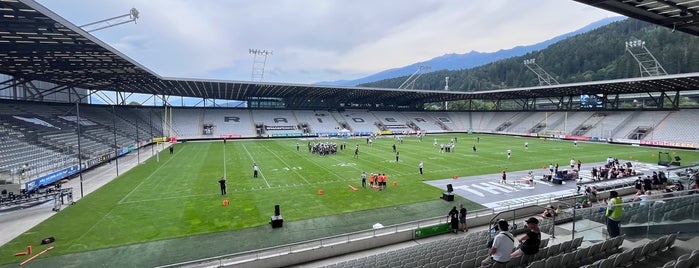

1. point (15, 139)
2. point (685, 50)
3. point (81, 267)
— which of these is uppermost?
point (685, 50)

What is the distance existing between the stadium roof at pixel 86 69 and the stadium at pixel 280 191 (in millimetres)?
188

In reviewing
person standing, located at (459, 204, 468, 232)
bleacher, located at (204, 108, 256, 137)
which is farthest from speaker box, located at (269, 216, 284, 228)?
bleacher, located at (204, 108, 256, 137)

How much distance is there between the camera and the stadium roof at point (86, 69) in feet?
59.6

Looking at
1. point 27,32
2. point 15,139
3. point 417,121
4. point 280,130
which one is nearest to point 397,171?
point 27,32

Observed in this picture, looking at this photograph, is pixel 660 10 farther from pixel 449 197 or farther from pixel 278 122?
pixel 278 122

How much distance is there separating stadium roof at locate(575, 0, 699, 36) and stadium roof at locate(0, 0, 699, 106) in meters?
24.1

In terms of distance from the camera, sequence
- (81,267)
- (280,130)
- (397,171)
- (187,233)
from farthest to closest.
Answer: (280,130) < (397,171) < (187,233) < (81,267)

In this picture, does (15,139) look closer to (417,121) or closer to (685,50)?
(417,121)

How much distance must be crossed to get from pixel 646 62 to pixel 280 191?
108m

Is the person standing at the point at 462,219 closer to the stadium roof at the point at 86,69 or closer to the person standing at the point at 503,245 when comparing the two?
the person standing at the point at 503,245

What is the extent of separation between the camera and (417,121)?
277ft

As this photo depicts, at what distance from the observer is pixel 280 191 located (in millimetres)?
21828

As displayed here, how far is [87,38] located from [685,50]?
123855 mm

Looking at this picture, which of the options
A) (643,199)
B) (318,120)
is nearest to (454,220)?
(643,199)
